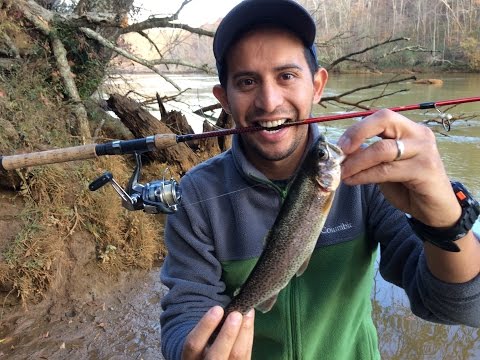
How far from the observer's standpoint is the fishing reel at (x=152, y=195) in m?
2.09

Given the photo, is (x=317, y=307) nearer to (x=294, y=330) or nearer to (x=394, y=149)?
(x=294, y=330)

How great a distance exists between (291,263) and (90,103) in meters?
7.61

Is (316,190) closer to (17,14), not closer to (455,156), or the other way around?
(17,14)

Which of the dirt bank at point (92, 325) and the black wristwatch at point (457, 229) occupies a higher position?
the black wristwatch at point (457, 229)

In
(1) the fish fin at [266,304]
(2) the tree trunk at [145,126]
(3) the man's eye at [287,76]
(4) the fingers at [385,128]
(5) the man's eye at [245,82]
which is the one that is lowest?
(2) the tree trunk at [145,126]

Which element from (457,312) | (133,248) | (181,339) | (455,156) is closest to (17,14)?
(133,248)

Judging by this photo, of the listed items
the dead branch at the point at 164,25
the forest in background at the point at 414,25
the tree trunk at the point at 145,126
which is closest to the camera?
the dead branch at the point at 164,25

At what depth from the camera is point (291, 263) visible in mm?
1706

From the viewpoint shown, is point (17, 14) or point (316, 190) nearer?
point (316, 190)

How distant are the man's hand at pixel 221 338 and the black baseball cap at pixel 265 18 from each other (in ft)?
4.29

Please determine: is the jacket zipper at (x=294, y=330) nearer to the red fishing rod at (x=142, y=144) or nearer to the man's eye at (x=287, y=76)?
the red fishing rod at (x=142, y=144)

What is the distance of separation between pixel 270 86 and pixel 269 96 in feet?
0.16

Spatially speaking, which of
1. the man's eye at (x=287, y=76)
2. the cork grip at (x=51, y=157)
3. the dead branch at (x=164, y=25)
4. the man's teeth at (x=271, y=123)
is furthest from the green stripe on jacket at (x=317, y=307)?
the dead branch at (x=164, y=25)

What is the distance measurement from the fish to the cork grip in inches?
66.6
